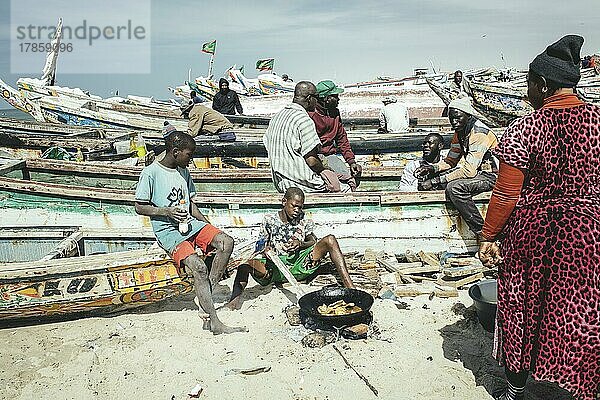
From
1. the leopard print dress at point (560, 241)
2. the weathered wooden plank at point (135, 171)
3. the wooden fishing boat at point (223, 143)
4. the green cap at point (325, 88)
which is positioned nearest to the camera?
the leopard print dress at point (560, 241)

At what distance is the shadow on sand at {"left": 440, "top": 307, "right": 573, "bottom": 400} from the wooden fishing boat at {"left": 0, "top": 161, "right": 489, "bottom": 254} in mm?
1376

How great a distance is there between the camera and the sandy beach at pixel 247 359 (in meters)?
3.74

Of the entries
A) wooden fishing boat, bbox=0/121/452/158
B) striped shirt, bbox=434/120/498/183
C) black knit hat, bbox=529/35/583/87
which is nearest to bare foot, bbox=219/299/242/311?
striped shirt, bbox=434/120/498/183

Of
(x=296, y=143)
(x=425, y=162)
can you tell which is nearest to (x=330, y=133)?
(x=425, y=162)

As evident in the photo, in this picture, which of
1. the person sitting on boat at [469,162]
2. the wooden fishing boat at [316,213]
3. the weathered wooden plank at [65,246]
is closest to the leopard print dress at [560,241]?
the person sitting on boat at [469,162]

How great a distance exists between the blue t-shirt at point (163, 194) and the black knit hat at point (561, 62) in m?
3.03

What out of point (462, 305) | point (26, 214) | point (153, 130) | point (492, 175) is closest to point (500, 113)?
point (153, 130)

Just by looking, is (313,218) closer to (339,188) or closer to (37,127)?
(339,188)

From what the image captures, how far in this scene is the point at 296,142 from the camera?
5.54 metres

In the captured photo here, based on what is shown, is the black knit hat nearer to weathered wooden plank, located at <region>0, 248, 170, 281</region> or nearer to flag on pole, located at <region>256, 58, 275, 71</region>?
weathered wooden plank, located at <region>0, 248, 170, 281</region>

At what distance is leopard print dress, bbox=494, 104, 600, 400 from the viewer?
2.80 meters

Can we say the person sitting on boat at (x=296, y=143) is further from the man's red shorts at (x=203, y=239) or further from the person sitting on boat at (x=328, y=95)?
the man's red shorts at (x=203, y=239)

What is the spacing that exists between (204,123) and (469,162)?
6520 millimetres

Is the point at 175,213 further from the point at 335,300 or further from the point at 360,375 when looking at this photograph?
the point at 360,375
